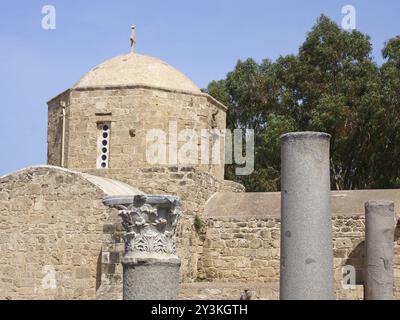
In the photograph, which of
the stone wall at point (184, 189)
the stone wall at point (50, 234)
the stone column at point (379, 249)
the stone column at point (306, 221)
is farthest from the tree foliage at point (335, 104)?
the stone column at point (306, 221)

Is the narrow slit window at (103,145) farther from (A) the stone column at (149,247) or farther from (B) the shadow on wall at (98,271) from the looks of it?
(A) the stone column at (149,247)

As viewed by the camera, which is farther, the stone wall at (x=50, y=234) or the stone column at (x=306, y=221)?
the stone wall at (x=50, y=234)

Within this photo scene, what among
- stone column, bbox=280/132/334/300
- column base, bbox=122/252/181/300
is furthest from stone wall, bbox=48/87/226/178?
stone column, bbox=280/132/334/300

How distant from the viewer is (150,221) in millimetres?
9000

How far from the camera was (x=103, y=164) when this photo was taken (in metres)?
17.5

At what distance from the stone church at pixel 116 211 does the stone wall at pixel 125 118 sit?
0.02 m

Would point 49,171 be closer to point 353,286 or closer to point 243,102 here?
point 353,286

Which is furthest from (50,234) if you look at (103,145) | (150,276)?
(150,276)

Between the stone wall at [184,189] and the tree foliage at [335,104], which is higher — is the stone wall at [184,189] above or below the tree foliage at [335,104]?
below

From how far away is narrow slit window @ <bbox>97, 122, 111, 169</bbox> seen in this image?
17469 mm

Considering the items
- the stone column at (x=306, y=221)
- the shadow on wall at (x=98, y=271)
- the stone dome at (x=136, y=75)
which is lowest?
the shadow on wall at (x=98, y=271)

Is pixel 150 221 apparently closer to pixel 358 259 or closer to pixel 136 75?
pixel 358 259

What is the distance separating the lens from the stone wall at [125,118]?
17250 mm

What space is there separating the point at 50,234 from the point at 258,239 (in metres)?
4.20
